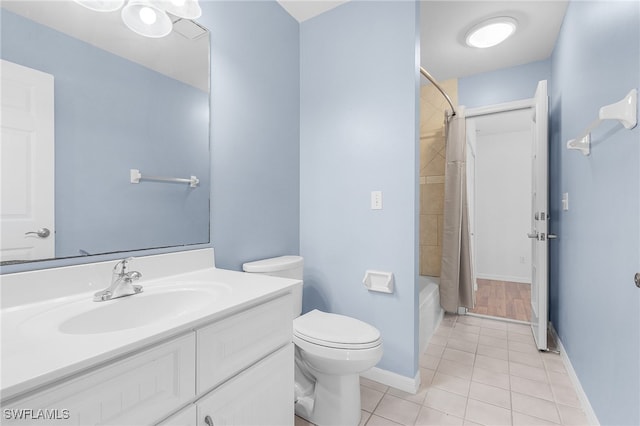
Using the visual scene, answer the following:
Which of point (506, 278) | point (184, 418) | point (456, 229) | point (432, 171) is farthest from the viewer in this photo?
point (506, 278)

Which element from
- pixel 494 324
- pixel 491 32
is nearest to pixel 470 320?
pixel 494 324

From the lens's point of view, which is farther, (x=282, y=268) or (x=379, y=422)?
(x=282, y=268)

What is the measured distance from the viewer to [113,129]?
46.6 inches

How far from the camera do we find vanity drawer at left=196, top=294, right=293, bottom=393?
0.87 metres

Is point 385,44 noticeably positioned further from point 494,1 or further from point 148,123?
point 148,123

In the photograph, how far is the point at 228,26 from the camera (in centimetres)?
168

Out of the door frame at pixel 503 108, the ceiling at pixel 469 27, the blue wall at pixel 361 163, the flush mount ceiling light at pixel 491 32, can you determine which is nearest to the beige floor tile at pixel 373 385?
the blue wall at pixel 361 163

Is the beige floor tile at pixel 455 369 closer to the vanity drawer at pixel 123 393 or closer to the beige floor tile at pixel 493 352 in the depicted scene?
the beige floor tile at pixel 493 352

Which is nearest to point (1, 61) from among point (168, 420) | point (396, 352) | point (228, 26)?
point (228, 26)

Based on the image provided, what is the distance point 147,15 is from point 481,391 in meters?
2.64

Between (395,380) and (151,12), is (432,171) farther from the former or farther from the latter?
(151,12)

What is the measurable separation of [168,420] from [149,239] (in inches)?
30.4

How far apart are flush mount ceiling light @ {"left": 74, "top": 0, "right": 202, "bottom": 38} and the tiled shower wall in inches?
104

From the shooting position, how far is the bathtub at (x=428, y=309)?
2346 mm
